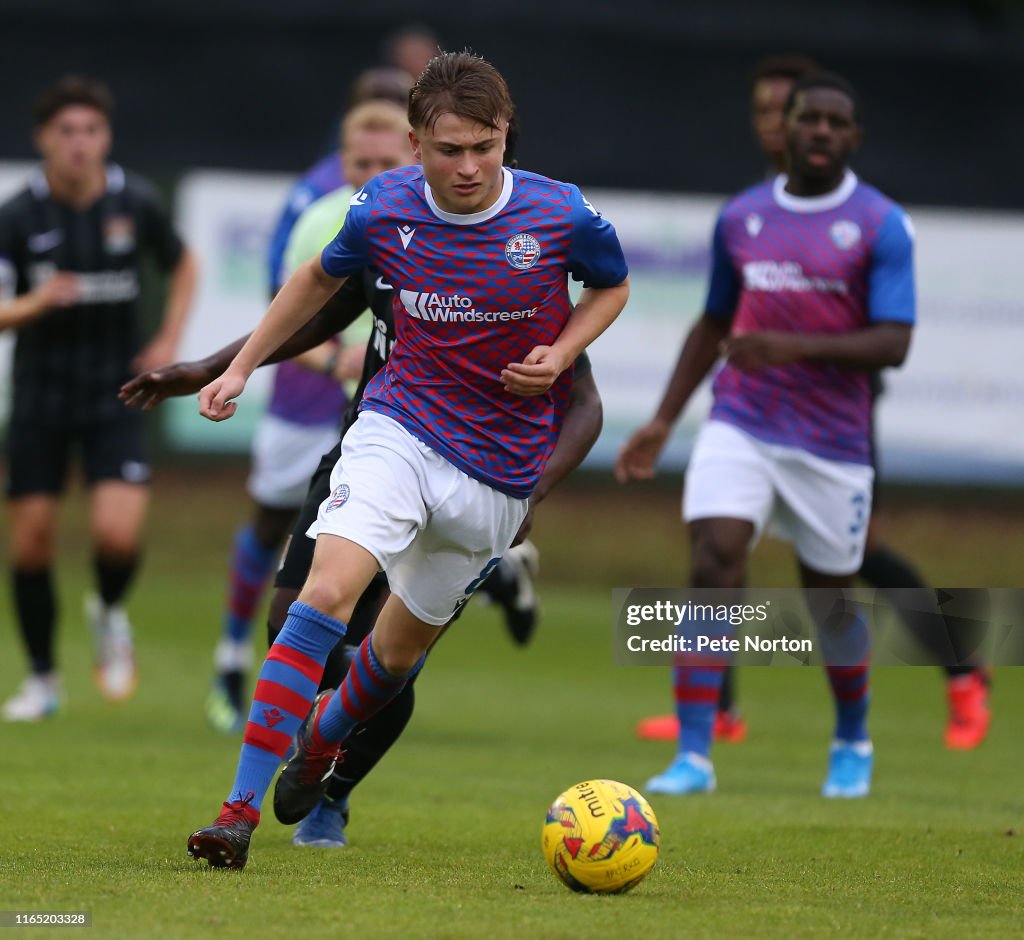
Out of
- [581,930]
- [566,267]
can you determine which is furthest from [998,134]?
[581,930]

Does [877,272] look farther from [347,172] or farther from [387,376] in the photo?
[387,376]

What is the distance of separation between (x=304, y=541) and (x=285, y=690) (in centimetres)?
91

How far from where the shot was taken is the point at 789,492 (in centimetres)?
803

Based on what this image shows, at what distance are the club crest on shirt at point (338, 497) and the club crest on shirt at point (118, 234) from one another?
4924 mm

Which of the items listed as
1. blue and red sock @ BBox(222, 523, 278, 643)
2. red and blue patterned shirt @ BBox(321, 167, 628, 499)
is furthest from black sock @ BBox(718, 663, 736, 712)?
red and blue patterned shirt @ BBox(321, 167, 628, 499)

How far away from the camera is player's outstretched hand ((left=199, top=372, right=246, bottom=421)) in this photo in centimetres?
551

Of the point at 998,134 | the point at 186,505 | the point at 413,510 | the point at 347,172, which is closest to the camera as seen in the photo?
the point at 413,510

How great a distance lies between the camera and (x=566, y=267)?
5684 mm

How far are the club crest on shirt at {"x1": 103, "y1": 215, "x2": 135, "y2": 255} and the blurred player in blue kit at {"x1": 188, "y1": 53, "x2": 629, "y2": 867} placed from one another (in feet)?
14.9

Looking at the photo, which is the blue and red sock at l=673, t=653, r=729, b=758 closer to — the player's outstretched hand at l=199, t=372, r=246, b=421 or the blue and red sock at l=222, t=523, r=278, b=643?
the blue and red sock at l=222, t=523, r=278, b=643

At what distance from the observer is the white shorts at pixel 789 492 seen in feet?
26.1

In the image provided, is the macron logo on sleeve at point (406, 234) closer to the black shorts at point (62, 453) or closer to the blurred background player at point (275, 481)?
the blurred background player at point (275, 481)

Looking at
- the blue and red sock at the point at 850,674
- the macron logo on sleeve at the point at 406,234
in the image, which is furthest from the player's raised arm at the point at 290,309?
the blue and red sock at the point at 850,674

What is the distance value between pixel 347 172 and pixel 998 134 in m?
12.3
